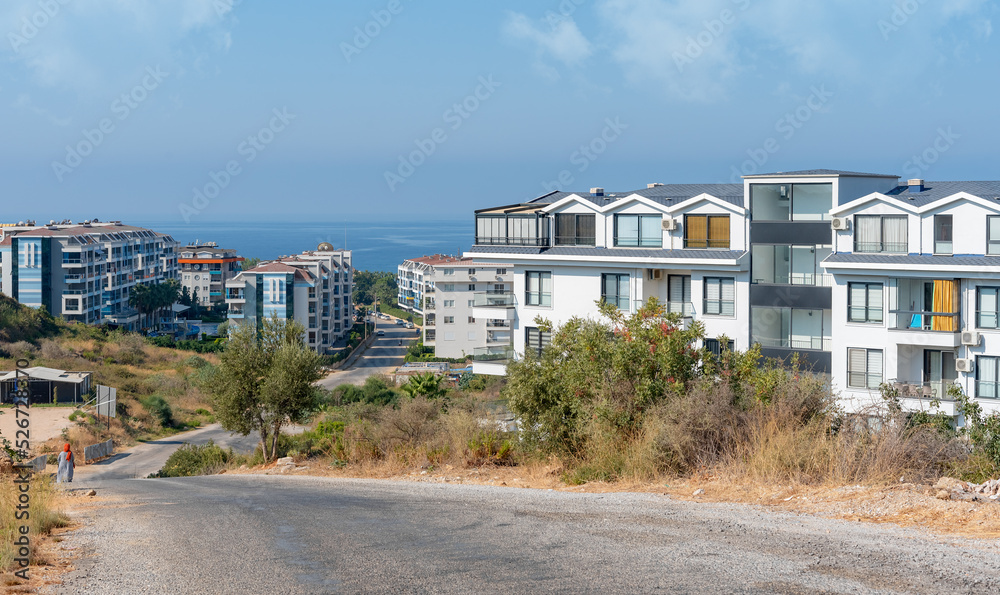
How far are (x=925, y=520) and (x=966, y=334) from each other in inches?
766

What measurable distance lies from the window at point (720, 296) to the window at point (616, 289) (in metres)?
2.82

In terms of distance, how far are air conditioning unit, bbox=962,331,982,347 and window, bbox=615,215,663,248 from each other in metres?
9.74

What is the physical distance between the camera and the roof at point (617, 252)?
2969cm

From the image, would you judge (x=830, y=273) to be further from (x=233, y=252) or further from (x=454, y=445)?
(x=233, y=252)

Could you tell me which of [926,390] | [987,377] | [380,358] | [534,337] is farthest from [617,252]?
[380,358]

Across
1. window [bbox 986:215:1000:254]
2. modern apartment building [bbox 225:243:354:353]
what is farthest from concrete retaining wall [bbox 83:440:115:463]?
modern apartment building [bbox 225:243:354:353]

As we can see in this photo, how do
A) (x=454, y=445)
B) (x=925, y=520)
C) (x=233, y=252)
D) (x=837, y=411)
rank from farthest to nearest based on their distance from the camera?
(x=233, y=252)
(x=454, y=445)
(x=837, y=411)
(x=925, y=520)

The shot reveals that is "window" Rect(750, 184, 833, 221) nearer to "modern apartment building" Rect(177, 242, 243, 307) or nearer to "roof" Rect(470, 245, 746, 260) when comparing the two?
"roof" Rect(470, 245, 746, 260)

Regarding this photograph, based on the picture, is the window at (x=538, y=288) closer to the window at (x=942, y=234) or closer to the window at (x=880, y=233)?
the window at (x=880, y=233)

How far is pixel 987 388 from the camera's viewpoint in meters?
26.0

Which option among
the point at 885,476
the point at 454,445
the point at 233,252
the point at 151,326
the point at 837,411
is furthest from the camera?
the point at 233,252

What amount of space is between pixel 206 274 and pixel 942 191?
406ft

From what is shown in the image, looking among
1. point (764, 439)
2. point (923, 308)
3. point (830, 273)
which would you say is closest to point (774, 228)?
point (830, 273)

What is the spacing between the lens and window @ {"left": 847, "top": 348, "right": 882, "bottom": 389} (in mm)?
27375
